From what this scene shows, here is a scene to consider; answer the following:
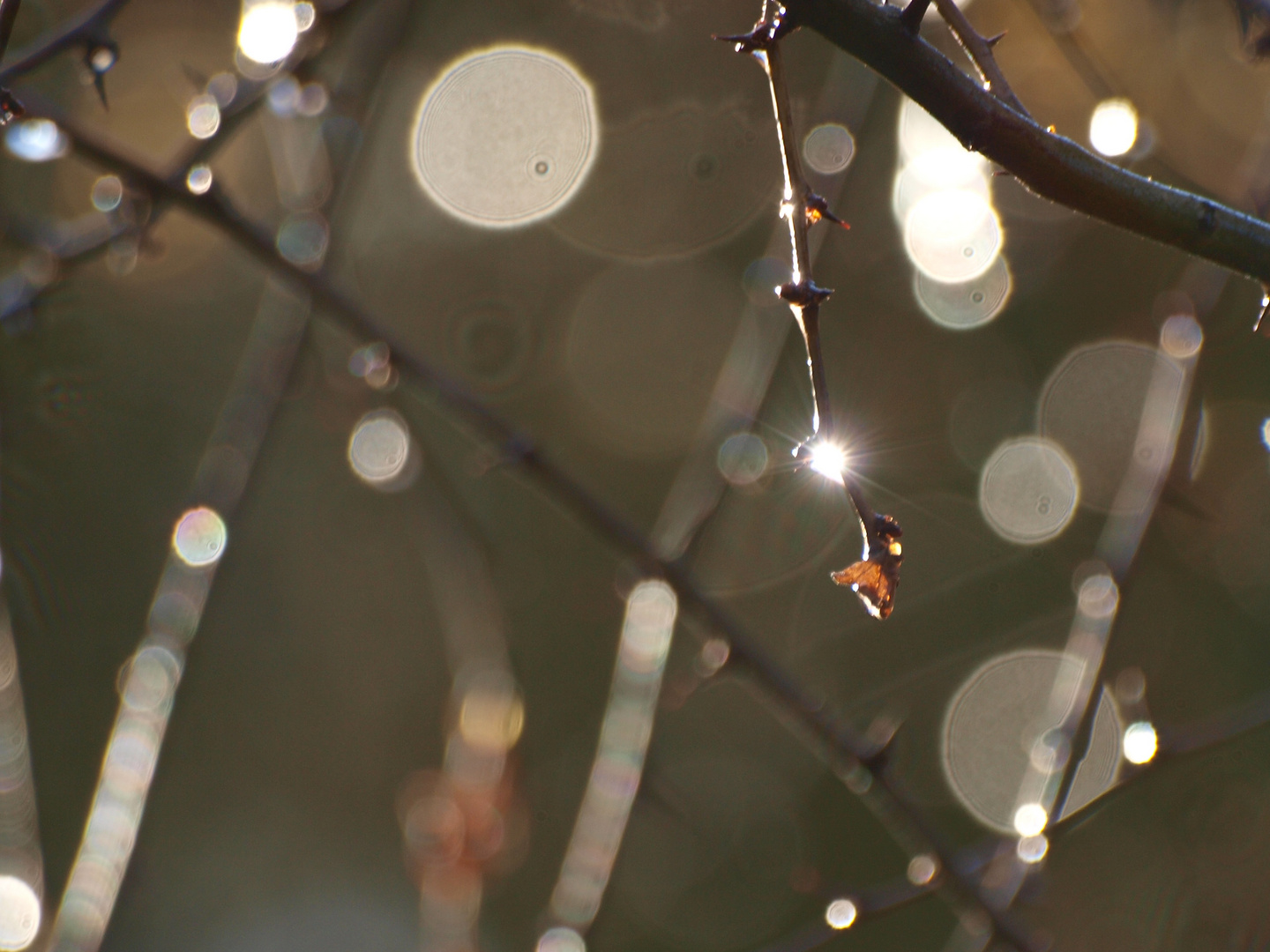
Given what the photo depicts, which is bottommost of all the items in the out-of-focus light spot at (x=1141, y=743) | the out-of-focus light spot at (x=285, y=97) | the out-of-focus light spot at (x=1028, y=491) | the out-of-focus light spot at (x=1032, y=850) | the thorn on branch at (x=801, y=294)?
the thorn on branch at (x=801, y=294)

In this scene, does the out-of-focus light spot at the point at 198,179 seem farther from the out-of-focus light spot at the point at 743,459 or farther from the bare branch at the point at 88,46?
the out-of-focus light spot at the point at 743,459

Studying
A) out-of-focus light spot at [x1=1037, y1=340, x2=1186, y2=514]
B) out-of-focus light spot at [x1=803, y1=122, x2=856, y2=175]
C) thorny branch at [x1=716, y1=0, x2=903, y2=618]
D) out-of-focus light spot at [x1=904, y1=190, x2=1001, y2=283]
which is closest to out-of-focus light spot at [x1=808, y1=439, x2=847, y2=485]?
thorny branch at [x1=716, y1=0, x2=903, y2=618]

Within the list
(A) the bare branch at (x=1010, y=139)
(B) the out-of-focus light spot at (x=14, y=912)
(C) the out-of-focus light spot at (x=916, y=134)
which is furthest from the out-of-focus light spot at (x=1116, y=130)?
(C) the out-of-focus light spot at (x=916, y=134)

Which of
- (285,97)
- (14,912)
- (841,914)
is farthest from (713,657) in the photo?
(14,912)

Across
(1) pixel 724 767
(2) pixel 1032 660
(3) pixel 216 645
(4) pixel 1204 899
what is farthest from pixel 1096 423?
(3) pixel 216 645

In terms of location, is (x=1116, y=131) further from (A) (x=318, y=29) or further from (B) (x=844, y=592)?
(B) (x=844, y=592)

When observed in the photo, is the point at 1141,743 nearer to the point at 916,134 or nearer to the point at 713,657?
the point at 713,657
